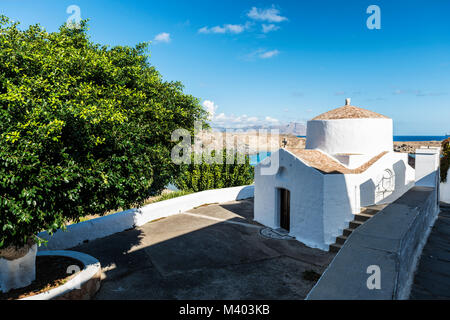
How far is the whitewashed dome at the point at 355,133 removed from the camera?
13.9 metres

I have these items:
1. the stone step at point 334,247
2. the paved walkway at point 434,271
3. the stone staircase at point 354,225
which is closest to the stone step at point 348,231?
the stone staircase at point 354,225

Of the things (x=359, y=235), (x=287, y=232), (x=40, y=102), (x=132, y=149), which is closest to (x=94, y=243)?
(x=132, y=149)

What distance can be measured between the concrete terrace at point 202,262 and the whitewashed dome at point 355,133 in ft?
19.4

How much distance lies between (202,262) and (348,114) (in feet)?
36.4

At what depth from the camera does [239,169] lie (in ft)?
77.1

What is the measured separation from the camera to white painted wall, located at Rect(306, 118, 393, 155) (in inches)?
548

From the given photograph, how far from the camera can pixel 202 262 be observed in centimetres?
957

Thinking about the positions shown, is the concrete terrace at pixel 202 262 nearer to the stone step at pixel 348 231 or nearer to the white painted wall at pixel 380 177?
the stone step at pixel 348 231

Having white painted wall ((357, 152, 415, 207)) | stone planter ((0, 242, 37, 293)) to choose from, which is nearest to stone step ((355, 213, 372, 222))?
white painted wall ((357, 152, 415, 207))

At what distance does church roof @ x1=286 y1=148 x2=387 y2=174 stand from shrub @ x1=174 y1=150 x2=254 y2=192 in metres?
9.53

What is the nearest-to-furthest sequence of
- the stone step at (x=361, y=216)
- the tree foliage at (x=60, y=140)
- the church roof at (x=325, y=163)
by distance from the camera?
the tree foliage at (x=60, y=140) < the stone step at (x=361, y=216) < the church roof at (x=325, y=163)

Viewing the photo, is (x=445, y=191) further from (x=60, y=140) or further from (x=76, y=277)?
(x=60, y=140)

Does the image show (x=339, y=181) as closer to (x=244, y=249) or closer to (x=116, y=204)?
(x=244, y=249)

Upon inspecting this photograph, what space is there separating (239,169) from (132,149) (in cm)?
1760
